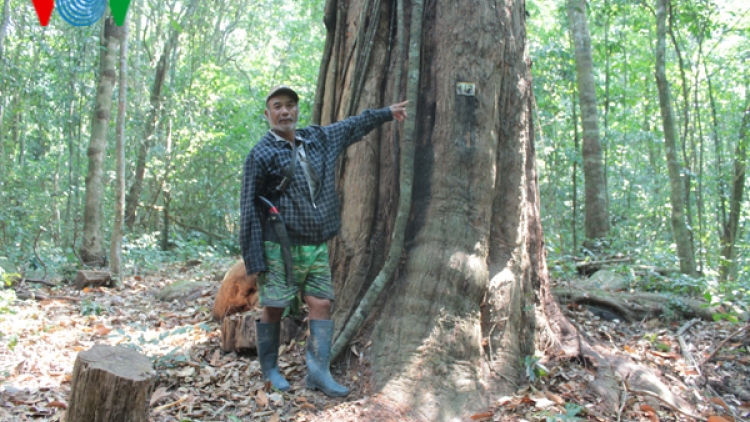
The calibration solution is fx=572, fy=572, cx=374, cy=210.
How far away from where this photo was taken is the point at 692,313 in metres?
5.50

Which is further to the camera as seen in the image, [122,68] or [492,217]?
[122,68]

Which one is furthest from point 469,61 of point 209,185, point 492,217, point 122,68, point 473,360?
point 209,185

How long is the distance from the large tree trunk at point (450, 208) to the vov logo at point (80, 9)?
9.10 feet

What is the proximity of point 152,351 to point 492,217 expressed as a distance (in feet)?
9.53

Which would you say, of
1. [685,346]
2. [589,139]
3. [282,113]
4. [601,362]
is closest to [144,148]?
[589,139]

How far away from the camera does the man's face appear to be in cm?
382

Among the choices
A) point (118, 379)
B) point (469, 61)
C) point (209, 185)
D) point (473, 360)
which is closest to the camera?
point (118, 379)

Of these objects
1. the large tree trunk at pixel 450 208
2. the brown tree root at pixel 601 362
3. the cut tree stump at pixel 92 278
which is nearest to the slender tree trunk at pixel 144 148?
the cut tree stump at pixel 92 278

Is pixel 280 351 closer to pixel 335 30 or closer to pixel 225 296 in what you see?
pixel 225 296

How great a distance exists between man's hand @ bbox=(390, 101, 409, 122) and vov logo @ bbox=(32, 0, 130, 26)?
10.4ft

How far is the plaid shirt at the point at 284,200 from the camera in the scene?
3.71 m

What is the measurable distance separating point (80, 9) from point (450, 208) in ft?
16.2

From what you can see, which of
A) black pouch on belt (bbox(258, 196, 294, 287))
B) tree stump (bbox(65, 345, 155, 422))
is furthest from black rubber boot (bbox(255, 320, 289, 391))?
tree stump (bbox(65, 345, 155, 422))

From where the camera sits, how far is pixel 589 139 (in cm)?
916
